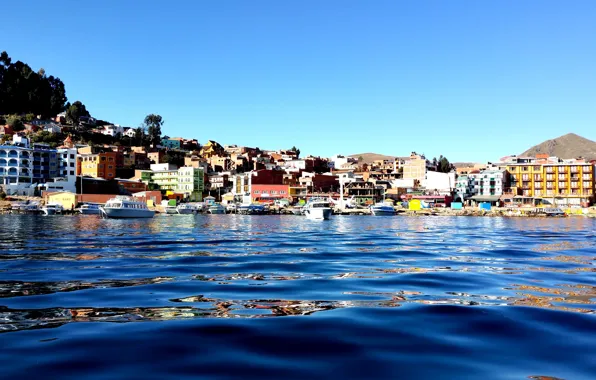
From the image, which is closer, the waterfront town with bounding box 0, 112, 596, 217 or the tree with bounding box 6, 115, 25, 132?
the waterfront town with bounding box 0, 112, 596, 217

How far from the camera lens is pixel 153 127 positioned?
133 m

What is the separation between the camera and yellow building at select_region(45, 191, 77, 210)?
72.2 meters

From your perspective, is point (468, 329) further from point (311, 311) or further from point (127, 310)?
point (127, 310)

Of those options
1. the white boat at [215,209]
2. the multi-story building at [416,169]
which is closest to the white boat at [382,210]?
the white boat at [215,209]

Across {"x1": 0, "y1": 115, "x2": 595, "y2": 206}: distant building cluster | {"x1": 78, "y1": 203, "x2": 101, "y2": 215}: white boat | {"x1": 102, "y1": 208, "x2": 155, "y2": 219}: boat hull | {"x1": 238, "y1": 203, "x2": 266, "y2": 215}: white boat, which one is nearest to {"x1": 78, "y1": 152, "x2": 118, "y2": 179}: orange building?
{"x1": 0, "y1": 115, "x2": 595, "y2": 206}: distant building cluster

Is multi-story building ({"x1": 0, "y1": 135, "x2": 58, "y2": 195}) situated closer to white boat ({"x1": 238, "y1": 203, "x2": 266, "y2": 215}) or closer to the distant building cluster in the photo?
the distant building cluster

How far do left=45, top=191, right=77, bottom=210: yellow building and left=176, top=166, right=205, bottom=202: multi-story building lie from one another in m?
24.1

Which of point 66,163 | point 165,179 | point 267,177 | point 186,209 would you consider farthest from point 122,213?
point 267,177

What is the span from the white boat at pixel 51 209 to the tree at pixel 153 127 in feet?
220

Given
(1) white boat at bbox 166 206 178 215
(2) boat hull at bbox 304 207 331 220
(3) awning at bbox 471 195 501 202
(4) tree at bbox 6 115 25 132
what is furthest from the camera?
(4) tree at bbox 6 115 25 132

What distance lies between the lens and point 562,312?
6727 millimetres

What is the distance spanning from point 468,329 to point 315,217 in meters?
50.7

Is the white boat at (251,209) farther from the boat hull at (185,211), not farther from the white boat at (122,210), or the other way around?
the white boat at (122,210)

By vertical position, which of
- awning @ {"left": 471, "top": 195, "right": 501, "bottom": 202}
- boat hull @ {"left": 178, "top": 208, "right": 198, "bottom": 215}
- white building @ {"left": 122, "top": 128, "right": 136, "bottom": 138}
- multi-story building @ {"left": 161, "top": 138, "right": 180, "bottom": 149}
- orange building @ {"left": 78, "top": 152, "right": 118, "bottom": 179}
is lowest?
boat hull @ {"left": 178, "top": 208, "right": 198, "bottom": 215}
